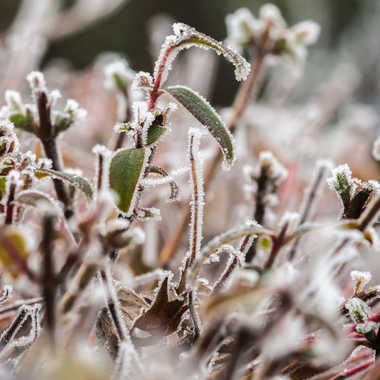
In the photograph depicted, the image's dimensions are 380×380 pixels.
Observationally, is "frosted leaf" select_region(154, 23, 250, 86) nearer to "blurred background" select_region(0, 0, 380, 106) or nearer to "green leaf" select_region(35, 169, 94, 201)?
"green leaf" select_region(35, 169, 94, 201)

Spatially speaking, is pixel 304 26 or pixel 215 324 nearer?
pixel 215 324

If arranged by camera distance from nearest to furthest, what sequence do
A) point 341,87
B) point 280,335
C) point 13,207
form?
point 280,335 → point 13,207 → point 341,87

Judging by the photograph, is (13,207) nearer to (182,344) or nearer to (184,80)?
(182,344)

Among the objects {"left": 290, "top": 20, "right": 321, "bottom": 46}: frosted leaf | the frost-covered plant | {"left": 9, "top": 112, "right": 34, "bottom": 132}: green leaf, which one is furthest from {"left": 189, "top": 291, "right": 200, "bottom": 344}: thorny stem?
{"left": 290, "top": 20, "right": 321, "bottom": 46}: frosted leaf

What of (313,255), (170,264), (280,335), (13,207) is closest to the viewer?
(280,335)

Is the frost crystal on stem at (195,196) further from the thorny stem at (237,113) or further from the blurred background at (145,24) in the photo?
the blurred background at (145,24)

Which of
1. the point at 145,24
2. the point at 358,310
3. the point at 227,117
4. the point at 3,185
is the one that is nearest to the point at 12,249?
the point at 3,185

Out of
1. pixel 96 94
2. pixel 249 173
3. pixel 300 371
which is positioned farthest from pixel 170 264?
pixel 96 94

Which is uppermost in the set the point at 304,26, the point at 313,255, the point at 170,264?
the point at 304,26
